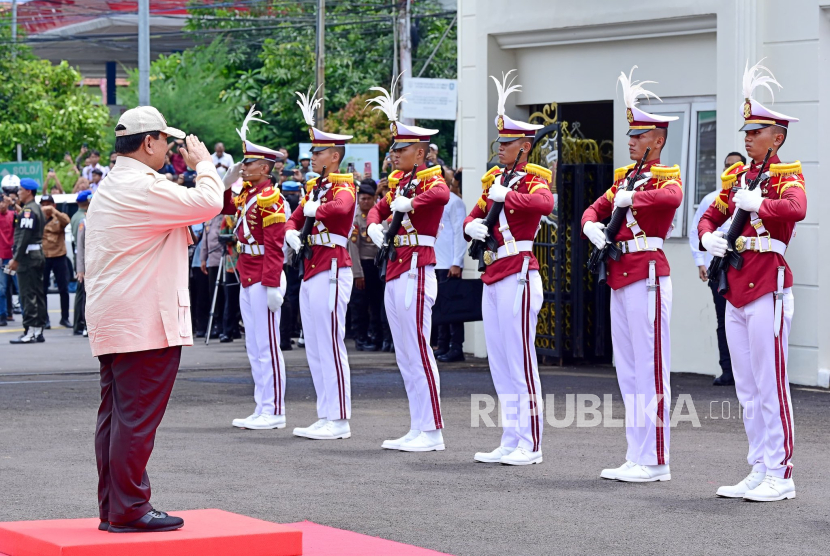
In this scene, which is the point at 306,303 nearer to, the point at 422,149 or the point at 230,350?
the point at 422,149

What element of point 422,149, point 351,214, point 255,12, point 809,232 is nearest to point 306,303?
point 351,214

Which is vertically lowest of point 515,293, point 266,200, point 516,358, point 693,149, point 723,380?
point 723,380

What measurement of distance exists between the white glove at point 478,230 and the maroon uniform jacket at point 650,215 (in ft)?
3.18

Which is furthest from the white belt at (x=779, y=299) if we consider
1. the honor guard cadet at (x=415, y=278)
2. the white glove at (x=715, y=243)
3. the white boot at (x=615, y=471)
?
the honor guard cadet at (x=415, y=278)

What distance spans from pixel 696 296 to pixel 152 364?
8.24 meters

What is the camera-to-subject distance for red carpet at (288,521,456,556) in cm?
631

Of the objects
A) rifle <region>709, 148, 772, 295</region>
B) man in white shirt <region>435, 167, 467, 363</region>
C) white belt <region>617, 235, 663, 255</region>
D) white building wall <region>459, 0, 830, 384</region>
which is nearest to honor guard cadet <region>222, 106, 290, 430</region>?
white belt <region>617, 235, 663, 255</region>

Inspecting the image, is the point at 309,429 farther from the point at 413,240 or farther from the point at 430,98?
the point at 430,98

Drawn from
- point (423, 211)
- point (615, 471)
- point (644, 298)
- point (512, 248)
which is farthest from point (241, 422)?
point (644, 298)

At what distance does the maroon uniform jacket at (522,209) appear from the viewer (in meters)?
8.90

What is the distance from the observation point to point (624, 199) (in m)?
8.17

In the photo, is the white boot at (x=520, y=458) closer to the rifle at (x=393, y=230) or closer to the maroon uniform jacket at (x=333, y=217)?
the rifle at (x=393, y=230)

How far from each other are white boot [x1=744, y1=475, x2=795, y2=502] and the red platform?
218 cm

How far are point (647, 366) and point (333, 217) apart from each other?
109 inches
